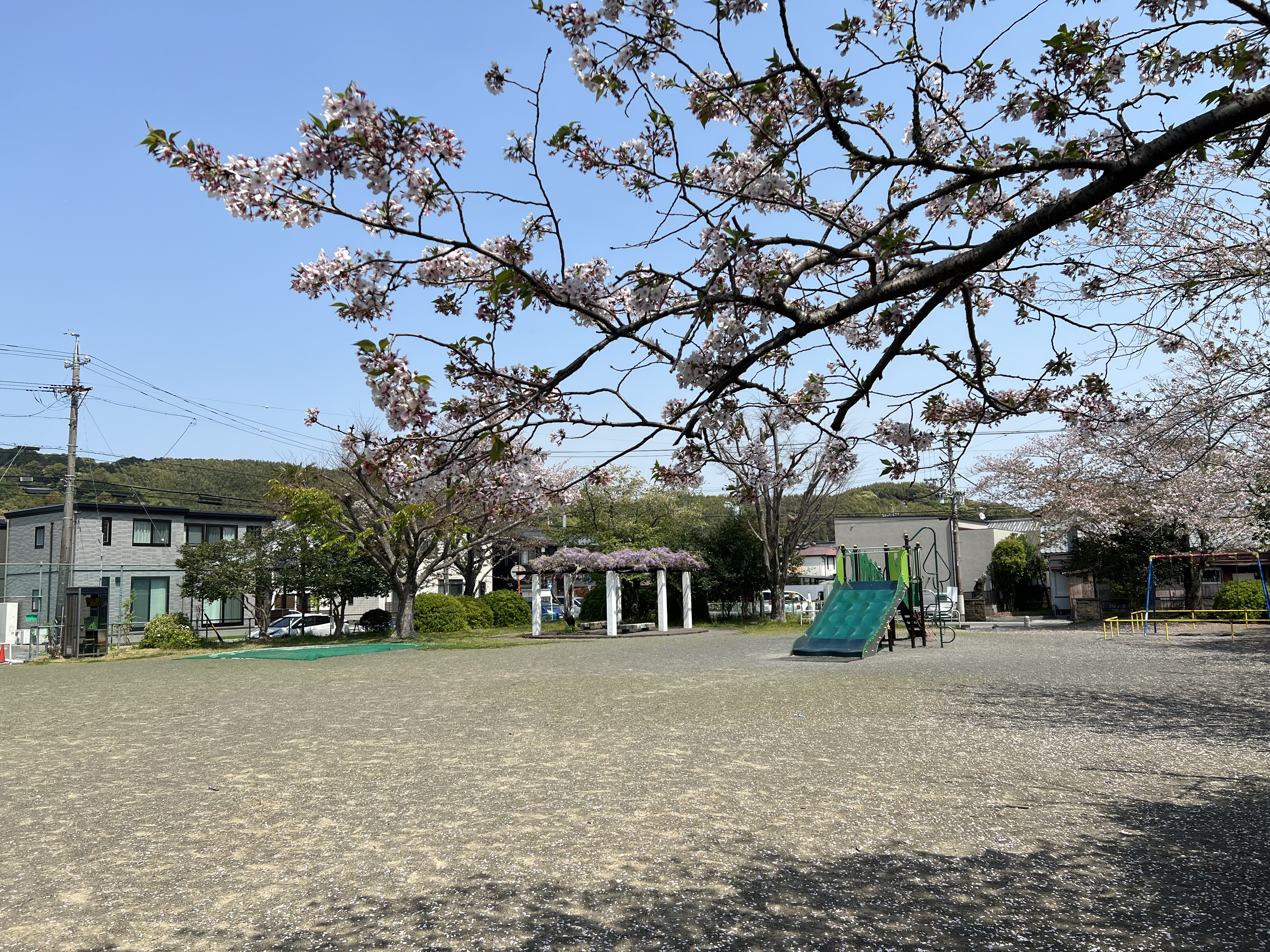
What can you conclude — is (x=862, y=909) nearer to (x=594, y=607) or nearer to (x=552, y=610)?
(x=594, y=607)

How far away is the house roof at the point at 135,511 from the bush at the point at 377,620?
584 centimetres

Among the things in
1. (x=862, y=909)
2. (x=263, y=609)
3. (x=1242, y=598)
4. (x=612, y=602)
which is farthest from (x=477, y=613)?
(x=862, y=909)

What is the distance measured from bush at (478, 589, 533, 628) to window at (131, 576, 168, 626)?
1238 centimetres

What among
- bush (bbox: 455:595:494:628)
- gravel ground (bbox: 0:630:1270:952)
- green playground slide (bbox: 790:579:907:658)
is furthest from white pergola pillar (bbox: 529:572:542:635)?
gravel ground (bbox: 0:630:1270:952)

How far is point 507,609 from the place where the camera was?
3256 cm

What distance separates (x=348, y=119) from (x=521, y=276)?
0.95 meters

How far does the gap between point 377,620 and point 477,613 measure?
23.7 feet

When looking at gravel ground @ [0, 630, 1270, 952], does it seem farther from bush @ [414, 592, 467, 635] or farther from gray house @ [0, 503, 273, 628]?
gray house @ [0, 503, 273, 628]

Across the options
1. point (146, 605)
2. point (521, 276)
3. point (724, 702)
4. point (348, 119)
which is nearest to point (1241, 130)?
point (521, 276)

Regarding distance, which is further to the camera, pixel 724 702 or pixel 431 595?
pixel 431 595

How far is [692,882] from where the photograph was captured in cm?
415

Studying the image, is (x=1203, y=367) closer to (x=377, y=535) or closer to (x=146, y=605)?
(x=377, y=535)

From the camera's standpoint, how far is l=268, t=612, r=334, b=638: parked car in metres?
33.5

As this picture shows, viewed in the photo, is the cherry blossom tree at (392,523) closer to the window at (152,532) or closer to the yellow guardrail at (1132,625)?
the window at (152,532)
